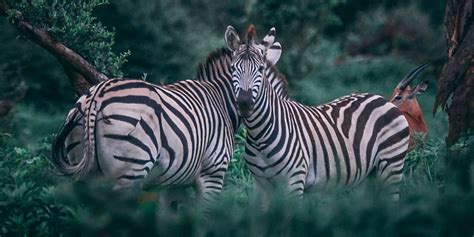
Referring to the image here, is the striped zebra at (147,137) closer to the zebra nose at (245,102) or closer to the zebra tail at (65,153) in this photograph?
the zebra tail at (65,153)

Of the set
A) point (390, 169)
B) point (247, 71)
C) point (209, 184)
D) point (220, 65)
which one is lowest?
point (209, 184)

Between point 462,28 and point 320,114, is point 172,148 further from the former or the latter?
point 462,28

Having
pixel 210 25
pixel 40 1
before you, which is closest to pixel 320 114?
pixel 40 1

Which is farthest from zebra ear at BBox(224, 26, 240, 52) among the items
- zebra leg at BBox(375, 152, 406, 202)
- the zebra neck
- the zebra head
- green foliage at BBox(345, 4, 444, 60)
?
green foliage at BBox(345, 4, 444, 60)

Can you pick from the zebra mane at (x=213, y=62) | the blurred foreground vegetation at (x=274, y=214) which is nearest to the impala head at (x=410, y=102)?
the zebra mane at (x=213, y=62)

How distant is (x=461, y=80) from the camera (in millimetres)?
9906

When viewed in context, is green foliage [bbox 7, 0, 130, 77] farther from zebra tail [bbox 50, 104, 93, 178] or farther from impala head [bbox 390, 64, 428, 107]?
impala head [bbox 390, 64, 428, 107]

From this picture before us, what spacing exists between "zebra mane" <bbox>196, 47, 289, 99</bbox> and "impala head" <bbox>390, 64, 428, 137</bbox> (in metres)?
3.67

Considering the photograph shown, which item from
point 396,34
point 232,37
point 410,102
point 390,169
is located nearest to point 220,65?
point 232,37

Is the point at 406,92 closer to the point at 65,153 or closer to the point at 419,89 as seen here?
the point at 419,89

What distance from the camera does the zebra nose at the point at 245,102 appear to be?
860cm

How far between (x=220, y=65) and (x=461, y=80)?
2.21 m

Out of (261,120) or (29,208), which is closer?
(29,208)

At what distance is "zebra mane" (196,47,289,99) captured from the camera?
380 inches
